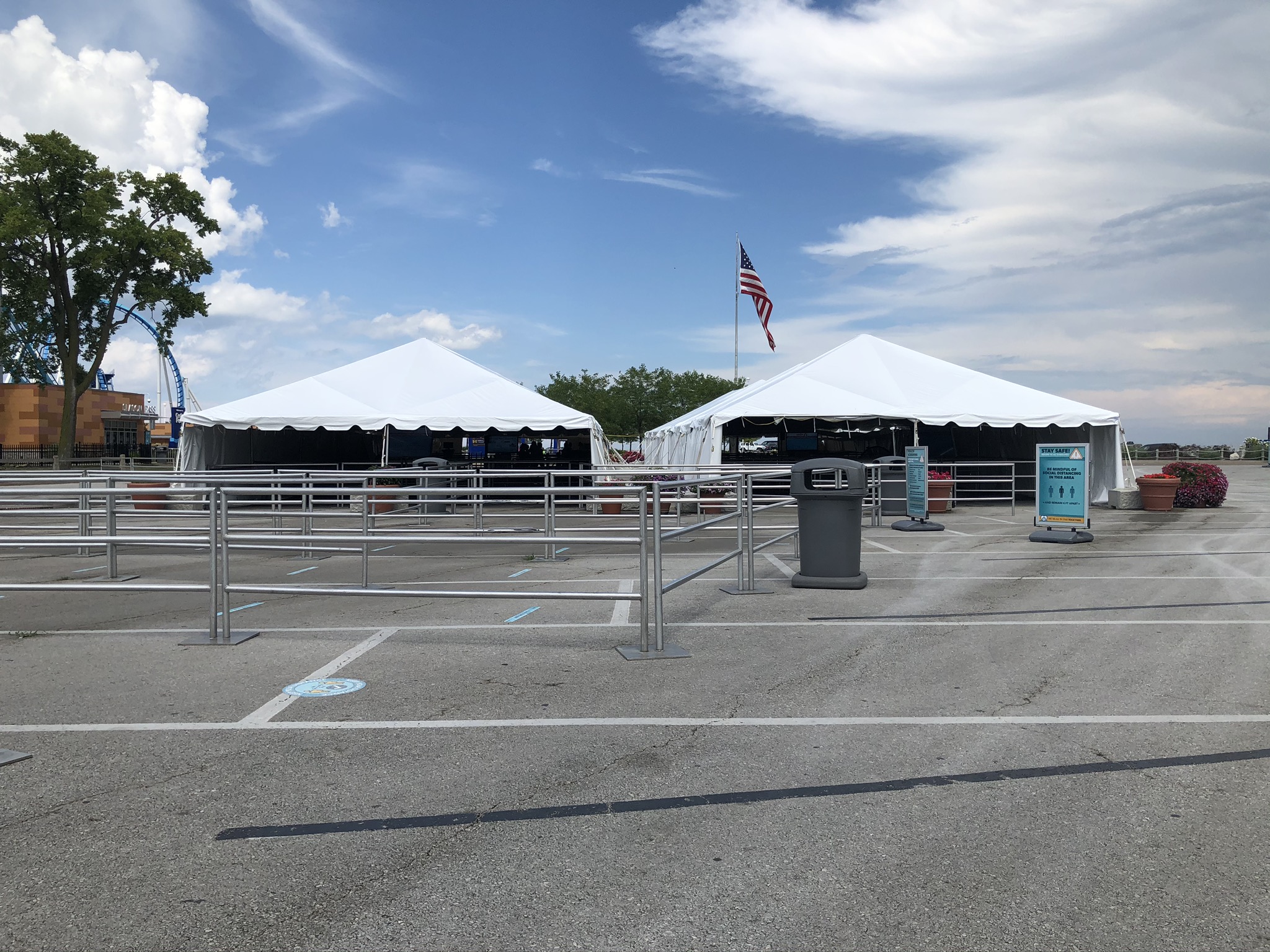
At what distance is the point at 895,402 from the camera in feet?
85.1

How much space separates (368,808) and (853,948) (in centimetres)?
216

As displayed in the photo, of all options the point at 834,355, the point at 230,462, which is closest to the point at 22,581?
the point at 230,462

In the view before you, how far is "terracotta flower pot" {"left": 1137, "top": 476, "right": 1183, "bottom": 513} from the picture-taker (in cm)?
2367

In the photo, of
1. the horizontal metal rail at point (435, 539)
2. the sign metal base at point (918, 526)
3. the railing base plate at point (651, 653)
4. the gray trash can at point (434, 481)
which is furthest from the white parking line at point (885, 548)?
the gray trash can at point (434, 481)

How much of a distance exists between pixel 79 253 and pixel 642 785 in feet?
150

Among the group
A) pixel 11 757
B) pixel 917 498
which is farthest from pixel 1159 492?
pixel 11 757

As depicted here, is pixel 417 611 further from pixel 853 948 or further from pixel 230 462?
pixel 230 462

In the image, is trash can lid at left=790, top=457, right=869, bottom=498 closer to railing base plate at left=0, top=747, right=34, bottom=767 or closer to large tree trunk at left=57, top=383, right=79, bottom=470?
railing base plate at left=0, top=747, right=34, bottom=767

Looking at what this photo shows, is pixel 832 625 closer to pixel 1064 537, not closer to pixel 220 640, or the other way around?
pixel 220 640

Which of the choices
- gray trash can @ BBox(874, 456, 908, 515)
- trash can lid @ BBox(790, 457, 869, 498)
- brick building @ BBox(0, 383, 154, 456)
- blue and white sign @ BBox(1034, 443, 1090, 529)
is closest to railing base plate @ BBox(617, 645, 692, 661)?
trash can lid @ BBox(790, 457, 869, 498)

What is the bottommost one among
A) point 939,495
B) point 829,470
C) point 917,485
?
point 939,495

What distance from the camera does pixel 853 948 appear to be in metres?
3.01

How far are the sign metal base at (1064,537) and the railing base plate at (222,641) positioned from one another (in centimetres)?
1276

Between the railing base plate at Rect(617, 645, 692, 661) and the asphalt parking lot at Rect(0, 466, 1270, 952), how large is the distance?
0.33 feet
